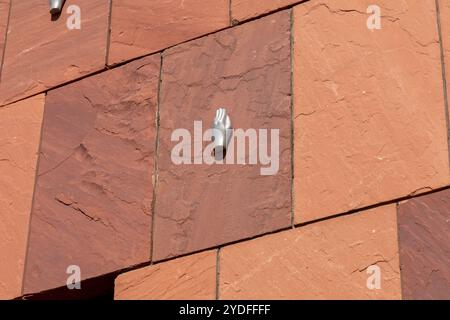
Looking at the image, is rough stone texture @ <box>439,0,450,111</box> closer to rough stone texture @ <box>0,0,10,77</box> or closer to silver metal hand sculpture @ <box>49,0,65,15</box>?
silver metal hand sculpture @ <box>49,0,65,15</box>

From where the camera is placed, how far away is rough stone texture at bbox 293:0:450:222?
452 cm

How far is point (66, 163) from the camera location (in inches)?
201

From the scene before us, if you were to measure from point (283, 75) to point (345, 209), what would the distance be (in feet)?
1.88

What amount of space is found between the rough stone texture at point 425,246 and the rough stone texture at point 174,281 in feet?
2.05

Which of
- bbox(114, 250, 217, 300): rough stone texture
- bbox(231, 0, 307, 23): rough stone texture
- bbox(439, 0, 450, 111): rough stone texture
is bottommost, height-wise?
bbox(114, 250, 217, 300): rough stone texture

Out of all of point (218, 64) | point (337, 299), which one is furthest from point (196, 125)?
point (337, 299)

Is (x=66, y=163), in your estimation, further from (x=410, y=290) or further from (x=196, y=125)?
(x=410, y=290)

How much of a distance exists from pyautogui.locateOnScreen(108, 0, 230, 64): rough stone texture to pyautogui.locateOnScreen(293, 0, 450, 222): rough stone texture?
0.37 m

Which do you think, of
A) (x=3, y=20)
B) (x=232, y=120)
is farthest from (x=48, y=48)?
(x=232, y=120)

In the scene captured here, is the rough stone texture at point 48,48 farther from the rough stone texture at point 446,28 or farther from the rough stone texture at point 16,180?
the rough stone texture at point 446,28

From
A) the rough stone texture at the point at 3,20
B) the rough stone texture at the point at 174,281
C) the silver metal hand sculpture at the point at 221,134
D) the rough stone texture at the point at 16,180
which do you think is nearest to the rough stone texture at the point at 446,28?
the silver metal hand sculpture at the point at 221,134

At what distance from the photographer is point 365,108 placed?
466cm

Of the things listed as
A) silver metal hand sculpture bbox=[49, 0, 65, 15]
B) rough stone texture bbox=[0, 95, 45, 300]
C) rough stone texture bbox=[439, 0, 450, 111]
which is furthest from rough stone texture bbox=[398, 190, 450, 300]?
silver metal hand sculpture bbox=[49, 0, 65, 15]

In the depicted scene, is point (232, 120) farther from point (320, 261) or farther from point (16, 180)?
point (16, 180)
